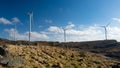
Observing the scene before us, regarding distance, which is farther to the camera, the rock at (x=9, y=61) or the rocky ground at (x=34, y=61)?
the rocky ground at (x=34, y=61)

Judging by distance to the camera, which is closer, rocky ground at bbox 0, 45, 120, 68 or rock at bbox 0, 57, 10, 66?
rock at bbox 0, 57, 10, 66

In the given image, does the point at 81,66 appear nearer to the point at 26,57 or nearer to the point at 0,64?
the point at 26,57

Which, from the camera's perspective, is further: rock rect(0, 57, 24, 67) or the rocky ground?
the rocky ground

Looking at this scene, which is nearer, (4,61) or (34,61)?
(4,61)

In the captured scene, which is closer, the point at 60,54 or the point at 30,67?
the point at 30,67

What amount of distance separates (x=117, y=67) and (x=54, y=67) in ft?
55.9

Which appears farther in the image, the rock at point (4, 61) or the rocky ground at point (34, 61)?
the rocky ground at point (34, 61)

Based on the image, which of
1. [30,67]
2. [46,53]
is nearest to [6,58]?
[30,67]

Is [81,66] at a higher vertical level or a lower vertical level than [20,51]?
lower

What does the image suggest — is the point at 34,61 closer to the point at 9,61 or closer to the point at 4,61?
the point at 9,61

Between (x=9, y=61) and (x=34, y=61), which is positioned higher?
(x=9, y=61)

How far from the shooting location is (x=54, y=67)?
49219mm

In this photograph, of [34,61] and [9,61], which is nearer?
[9,61]

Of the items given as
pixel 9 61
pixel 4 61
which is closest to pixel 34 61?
pixel 9 61
